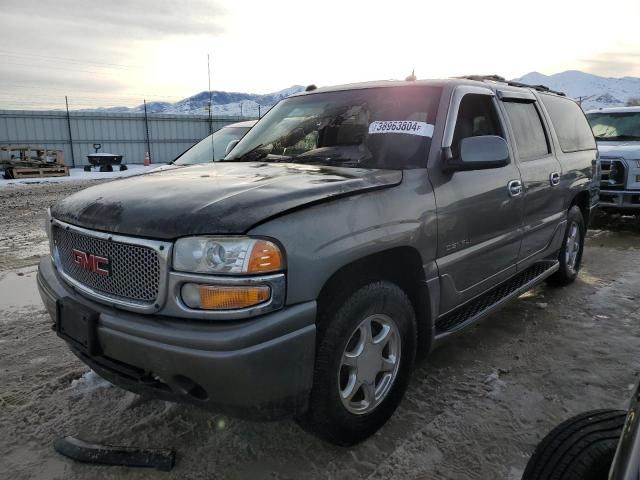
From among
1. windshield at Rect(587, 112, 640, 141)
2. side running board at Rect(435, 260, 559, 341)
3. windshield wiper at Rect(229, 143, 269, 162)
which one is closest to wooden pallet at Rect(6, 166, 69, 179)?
windshield wiper at Rect(229, 143, 269, 162)

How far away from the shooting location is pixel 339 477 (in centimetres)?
229

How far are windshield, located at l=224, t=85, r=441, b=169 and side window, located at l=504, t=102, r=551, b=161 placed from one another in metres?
0.97

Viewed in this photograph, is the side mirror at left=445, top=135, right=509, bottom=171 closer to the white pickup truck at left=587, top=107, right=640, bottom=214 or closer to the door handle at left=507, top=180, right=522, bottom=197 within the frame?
the door handle at left=507, top=180, right=522, bottom=197

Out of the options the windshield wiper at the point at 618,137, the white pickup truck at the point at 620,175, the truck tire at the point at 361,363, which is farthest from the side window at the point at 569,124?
the windshield wiper at the point at 618,137

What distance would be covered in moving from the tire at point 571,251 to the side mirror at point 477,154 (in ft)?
7.32

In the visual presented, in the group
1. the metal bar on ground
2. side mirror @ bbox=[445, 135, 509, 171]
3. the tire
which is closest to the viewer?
the metal bar on ground

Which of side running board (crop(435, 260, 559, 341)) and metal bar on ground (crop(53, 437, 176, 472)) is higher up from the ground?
side running board (crop(435, 260, 559, 341))

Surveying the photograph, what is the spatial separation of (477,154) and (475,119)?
68cm

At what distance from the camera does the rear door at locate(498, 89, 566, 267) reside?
3.71m

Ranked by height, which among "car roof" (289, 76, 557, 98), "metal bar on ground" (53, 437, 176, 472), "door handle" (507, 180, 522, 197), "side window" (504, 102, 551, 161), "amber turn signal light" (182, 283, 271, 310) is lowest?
"metal bar on ground" (53, 437, 176, 472)

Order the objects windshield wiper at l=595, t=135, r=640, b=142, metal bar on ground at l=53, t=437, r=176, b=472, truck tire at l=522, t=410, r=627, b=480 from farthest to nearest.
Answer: windshield wiper at l=595, t=135, r=640, b=142 < metal bar on ground at l=53, t=437, r=176, b=472 < truck tire at l=522, t=410, r=627, b=480

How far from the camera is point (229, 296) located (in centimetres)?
193

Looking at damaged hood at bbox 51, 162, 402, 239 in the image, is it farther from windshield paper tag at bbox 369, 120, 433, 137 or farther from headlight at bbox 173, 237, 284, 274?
windshield paper tag at bbox 369, 120, 433, 137

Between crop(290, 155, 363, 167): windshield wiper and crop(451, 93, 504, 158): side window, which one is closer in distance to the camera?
crop(290, 155, 363, 167): windshield wiper
